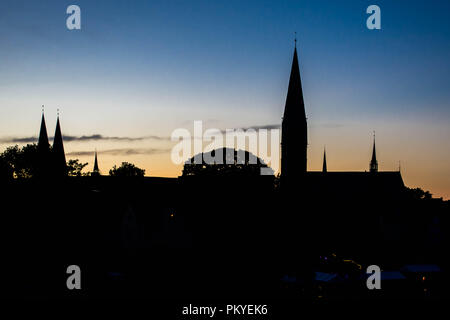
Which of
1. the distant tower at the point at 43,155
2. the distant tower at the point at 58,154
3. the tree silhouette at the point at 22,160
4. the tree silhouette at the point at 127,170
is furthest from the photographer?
the tree silhouette at the point at 127,170

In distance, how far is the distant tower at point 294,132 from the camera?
43750mm

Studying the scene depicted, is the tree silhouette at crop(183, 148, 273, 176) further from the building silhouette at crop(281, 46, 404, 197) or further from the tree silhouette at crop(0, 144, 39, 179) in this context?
the tree silhouette at crop(0, 144, 39, 179)

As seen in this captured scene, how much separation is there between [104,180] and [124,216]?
11.6 meters

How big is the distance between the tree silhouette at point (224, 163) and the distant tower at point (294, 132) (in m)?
16.0

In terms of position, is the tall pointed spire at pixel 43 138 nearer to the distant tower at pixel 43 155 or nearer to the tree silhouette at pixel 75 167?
the distant tower at pixel 43 155

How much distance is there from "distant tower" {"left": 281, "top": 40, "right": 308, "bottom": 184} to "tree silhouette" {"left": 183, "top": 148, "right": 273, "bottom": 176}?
16.0 meters

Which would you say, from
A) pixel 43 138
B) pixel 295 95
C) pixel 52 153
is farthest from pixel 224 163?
pixel 43 138

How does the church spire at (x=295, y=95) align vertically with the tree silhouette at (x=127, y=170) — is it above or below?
above

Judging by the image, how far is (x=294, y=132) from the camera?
44.0 m

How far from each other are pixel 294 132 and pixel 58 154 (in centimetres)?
2519

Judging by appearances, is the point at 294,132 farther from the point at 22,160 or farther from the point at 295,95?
the point at 22,160

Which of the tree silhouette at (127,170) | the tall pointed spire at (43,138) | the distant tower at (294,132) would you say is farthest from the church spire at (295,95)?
the tree silhouette at (127,170)
